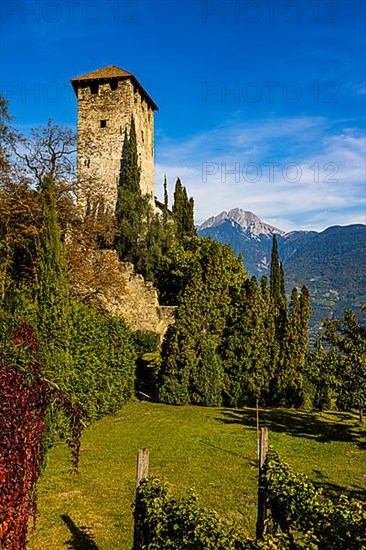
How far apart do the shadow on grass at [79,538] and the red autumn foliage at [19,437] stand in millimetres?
2722

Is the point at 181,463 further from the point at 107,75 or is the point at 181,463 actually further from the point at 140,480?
the point at 107,75

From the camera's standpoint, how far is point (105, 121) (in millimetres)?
36500

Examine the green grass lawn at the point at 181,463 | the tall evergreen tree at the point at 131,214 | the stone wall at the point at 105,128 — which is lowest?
the green grass lawn at the point at 181,463

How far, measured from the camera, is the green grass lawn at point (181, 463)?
23.6 feet

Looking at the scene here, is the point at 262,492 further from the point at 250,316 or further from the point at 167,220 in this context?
the point at 167,220

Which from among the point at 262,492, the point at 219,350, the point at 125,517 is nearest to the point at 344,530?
the point at 262,492

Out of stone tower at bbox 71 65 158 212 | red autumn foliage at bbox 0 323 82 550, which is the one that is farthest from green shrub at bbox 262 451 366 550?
stone tower at bbox 71 65 158 212

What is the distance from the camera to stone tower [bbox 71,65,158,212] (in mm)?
36031

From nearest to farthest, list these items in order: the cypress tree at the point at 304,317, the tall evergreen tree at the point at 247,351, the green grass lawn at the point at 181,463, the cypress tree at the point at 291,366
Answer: the green grass lawn at the point at 181,463, the tall evergreen tree at the point at 247,351, the cypress tree at the point at 291,366, the cypress tree at the point at 304,317

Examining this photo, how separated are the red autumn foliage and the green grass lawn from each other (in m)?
3.13

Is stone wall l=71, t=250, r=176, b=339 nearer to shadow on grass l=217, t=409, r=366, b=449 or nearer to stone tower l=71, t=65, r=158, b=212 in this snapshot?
shadow on grass l=217, t=409, r=366, b=449

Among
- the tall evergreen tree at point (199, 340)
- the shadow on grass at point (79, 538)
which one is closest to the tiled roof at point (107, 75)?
the tall evergreen tree at point (199, 340)

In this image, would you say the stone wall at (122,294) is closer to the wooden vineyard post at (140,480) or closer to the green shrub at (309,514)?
the wooden vineyard post at (140,480)

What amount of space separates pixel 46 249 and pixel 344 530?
349 inches
